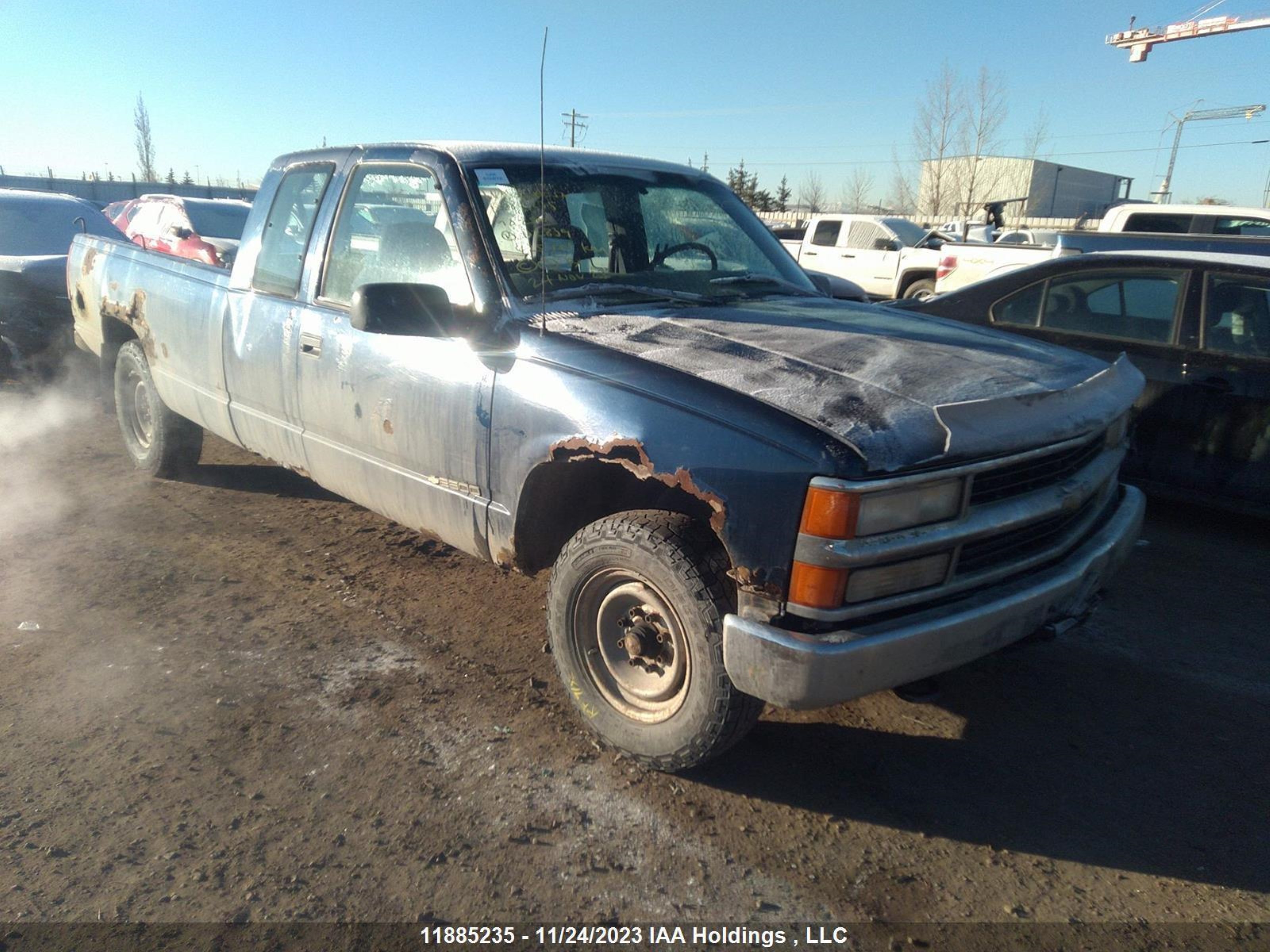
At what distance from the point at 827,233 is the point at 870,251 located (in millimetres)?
1250

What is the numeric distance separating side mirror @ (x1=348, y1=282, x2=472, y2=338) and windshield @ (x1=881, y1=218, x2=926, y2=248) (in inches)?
570

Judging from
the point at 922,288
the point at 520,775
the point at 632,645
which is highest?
the point at 922,288

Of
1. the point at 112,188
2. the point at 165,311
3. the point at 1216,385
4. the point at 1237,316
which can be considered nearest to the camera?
the point at 1216,385

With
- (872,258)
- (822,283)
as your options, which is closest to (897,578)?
(822,283)

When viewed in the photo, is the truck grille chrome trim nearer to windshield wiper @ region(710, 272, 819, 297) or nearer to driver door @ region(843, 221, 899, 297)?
windshield wiper @ region(710, 272, 819, 297)

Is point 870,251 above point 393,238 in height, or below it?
below

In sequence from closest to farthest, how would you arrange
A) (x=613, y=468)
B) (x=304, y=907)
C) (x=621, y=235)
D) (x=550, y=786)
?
(x=304, y=907)
(x=550, y=786)
(x=613, y=468)
(x=621, y=235)

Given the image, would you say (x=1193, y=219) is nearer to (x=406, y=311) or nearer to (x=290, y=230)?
(x=290, y=230)

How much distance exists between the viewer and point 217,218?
12.4 metres

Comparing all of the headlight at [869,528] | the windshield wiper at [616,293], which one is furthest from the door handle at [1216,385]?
the headlight at [869,528]

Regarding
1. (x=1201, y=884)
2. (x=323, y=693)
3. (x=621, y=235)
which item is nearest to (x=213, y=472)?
(x=323, y=693)

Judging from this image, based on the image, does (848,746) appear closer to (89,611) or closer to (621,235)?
(621,235)

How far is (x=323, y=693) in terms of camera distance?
3.27 meters

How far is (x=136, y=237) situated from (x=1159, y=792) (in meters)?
13.9
